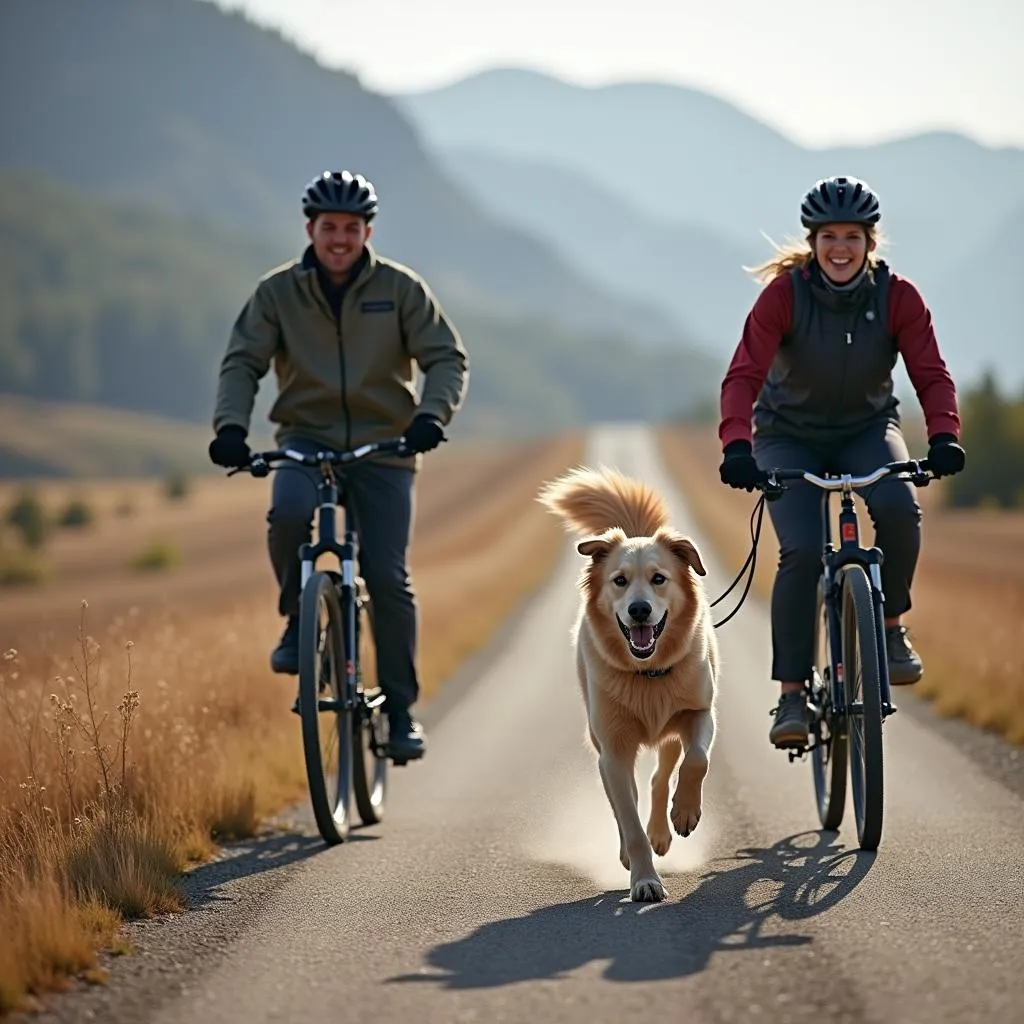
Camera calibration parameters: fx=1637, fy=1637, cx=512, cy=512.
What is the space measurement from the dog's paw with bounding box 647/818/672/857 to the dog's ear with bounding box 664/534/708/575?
1.06 metres

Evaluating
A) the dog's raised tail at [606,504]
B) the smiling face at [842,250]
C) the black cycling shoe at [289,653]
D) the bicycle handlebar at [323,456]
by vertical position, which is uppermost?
the smiling face at [842,250]

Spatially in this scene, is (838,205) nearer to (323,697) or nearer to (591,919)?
(323,697)

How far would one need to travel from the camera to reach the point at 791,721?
7.50 meters

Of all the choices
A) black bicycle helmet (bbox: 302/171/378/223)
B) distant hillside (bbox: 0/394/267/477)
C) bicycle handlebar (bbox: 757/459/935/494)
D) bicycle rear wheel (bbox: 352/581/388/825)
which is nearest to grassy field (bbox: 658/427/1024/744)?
bicycle handlebar (bbox: 757/459/935/494)

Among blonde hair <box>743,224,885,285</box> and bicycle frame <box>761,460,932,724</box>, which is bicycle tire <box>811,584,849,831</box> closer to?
bicycle frame <box>761,460,932,724</box>

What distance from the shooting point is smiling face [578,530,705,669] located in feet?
21.1

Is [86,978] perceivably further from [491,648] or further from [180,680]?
[491,648]

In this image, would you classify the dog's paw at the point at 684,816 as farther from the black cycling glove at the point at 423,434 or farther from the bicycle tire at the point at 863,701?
the black cycling glove at the point at 423,434

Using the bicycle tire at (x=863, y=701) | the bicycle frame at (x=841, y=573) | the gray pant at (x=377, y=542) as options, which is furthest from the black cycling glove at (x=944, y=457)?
the gray pant at (x=377, y=542)

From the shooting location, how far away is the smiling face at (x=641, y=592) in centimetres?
643

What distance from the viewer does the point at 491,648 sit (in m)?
20.0

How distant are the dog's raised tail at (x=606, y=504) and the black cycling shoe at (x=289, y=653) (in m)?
1.40

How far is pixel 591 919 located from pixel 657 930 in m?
0.34

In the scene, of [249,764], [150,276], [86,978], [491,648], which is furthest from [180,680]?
[150,276]
